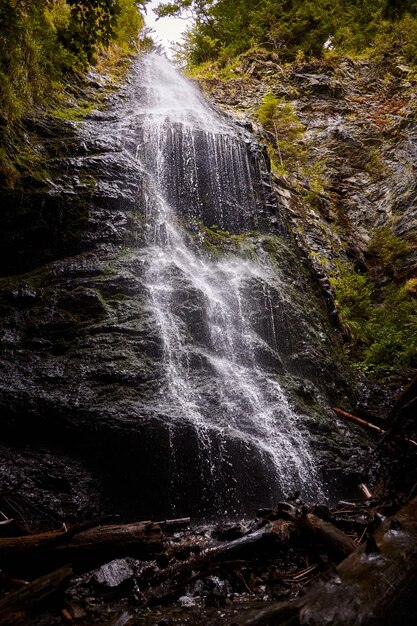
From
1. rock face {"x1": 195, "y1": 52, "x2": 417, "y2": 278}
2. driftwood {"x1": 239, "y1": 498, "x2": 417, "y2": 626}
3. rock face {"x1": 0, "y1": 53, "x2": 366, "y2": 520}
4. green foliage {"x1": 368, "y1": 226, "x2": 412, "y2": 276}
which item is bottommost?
driftwood {"x1": 239, "y1": 498, "x2": 417, "y2": 626}

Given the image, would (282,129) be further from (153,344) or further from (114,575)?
(114,575)

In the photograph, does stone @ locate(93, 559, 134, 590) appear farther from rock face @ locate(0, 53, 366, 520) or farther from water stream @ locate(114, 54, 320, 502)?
water stream @ locate(114, 54, 320, 502)

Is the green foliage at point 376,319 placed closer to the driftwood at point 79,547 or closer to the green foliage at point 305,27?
the driftwood at point 79,547

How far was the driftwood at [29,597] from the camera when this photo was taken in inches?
83.5

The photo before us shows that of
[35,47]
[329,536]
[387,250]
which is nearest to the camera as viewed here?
[329,536]

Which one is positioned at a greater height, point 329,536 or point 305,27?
point 305,27

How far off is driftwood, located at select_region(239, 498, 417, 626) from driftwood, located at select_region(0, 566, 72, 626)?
1.37 m

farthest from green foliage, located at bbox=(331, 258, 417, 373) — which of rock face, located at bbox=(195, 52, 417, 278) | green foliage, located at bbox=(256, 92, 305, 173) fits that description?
green foliage, located at bbox=(256, 92, 305, 173)

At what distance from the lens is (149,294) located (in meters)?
6.60

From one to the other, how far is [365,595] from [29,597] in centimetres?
189

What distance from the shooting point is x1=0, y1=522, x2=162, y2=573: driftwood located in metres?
2.72

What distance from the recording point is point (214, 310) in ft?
22.8

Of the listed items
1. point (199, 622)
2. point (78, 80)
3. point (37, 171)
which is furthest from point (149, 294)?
point (78, 80)

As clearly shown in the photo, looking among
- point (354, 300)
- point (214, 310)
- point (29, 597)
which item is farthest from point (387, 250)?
point (29, 597)
